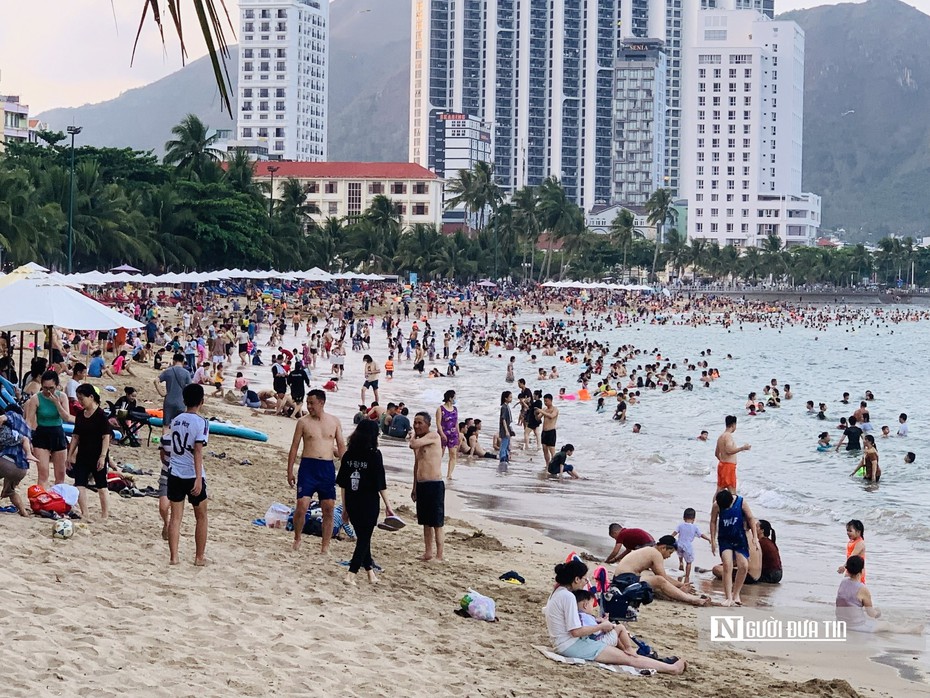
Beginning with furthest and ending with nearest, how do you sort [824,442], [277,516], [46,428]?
[824,442]
[277,516]
[46,428]

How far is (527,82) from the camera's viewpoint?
193m

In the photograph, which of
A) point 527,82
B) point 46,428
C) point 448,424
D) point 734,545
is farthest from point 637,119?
point 46,428

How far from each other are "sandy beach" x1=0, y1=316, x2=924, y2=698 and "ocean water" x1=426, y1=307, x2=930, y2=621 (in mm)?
2612

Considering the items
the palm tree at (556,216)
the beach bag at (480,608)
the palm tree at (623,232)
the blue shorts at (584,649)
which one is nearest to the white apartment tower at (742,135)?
the palm tree at (623,232)

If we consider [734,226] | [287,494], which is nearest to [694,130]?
[734,226]

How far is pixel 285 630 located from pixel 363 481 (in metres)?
1.62

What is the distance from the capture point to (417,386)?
33.1 metres

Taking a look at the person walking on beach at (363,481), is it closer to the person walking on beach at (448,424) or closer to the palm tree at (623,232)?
the person walking on beach at (448,424)

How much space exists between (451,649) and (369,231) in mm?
84045

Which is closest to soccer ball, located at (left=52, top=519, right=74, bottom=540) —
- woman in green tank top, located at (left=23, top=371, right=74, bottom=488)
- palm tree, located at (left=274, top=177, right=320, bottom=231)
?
woman in green tank top, located at (left=23, top=371, right=74, bottom=488)

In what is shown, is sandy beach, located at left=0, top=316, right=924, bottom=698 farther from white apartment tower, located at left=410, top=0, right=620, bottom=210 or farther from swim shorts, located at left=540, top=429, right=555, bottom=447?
white apartment tower, located at left=410, top=0, right=620, bottom=210

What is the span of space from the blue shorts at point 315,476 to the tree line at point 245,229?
118ft

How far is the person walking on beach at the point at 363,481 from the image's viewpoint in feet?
27.3

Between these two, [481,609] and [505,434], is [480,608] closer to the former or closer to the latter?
[481,609]
